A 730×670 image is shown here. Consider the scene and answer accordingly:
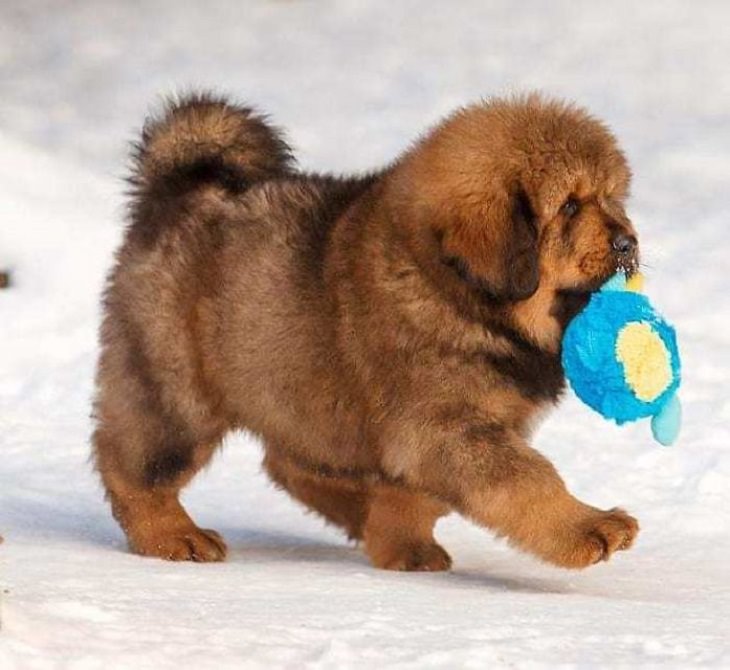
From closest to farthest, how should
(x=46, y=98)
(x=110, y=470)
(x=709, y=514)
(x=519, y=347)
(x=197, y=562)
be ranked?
(x=519, y=347) < (x=197, y=562) < (x=110, y=470) < (x=709, y=514) < (x=46, y=98)

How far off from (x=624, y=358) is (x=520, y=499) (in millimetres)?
487

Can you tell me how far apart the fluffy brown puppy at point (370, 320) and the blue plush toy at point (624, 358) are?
0.08m

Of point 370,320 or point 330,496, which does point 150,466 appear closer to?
point 330,496

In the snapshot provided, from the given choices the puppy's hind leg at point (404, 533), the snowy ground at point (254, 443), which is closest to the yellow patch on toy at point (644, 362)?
the snowy ground at point (254, 443)

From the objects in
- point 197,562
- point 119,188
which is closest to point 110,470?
point 197,562

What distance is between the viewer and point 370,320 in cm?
514

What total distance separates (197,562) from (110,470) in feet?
1.69

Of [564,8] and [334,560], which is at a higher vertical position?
[564,8]

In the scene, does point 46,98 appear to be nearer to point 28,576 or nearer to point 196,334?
point 196,334

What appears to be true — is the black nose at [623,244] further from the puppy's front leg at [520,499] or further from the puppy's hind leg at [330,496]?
the puppy's hind leg at [330,496]

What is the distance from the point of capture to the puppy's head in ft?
16.1

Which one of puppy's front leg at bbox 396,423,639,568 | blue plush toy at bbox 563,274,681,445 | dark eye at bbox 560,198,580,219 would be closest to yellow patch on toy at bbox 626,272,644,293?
blue plush toy at bbox 563,274,681,445

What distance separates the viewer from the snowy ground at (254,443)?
3.88 metres

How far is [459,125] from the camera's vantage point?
17.1 ft
